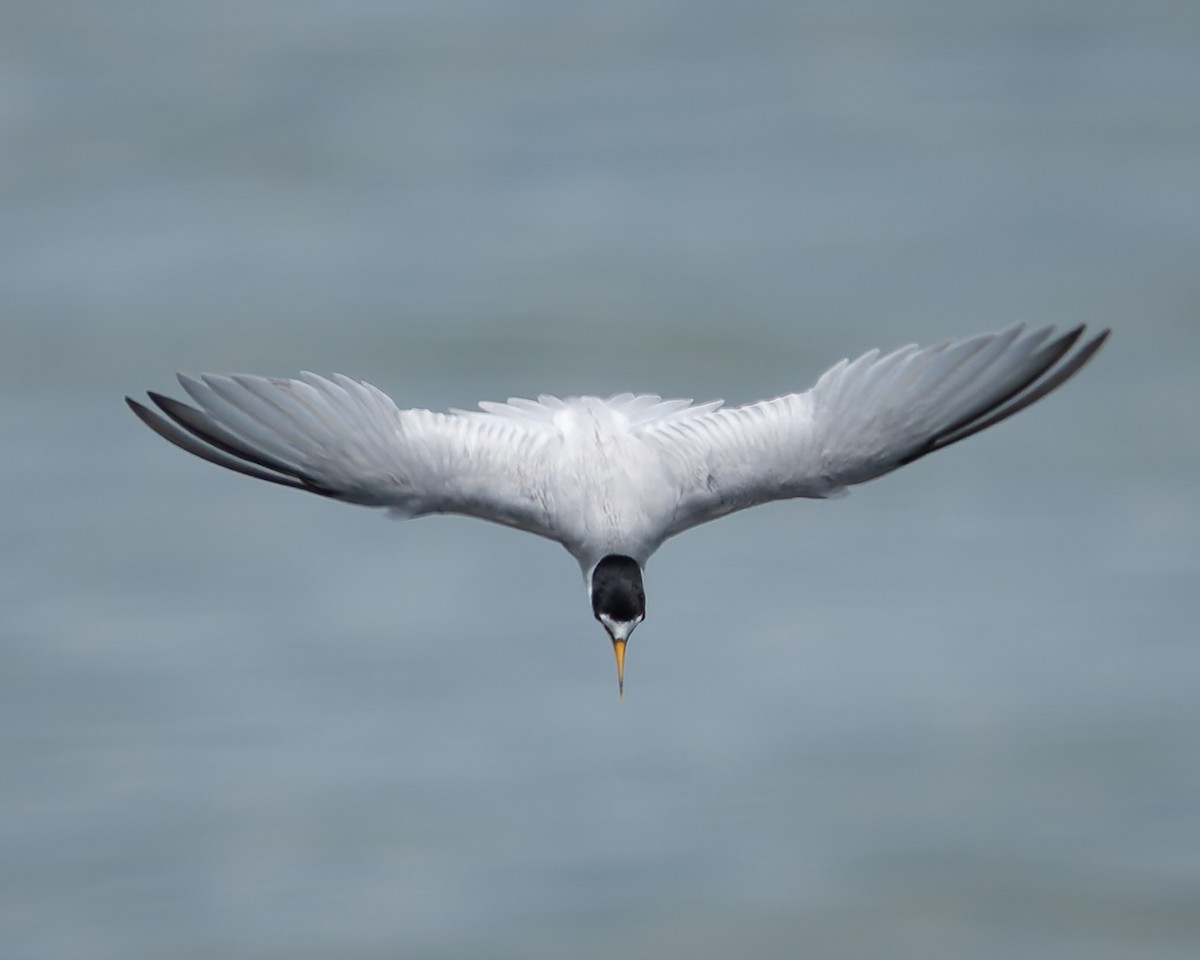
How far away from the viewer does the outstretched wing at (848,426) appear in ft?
30.1

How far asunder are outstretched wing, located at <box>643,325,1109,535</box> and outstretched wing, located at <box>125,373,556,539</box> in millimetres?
723

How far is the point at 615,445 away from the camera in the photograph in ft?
30.1

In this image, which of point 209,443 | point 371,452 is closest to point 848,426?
point 371,452

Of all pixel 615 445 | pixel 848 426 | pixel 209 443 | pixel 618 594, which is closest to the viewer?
pixel 618 594

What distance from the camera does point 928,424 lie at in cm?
940

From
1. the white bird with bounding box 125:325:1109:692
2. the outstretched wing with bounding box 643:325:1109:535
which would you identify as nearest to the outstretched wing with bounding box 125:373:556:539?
the white bird with bounding box 125:325:1109:692

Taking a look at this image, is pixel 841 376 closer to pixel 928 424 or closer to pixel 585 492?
pixel 928 424

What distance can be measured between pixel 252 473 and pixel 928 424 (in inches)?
123

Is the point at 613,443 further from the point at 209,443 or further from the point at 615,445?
the point at 209,443

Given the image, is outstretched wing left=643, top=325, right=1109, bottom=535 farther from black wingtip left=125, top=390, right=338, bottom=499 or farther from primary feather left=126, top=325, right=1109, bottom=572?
black wingtip left=125, top=390, right=338, bottom=499

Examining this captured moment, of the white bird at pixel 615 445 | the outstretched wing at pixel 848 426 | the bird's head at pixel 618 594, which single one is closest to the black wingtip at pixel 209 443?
the white bird at pixel 615 445

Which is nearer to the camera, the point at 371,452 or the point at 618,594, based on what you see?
the point at 618,594

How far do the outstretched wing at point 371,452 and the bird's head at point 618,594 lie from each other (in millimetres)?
448

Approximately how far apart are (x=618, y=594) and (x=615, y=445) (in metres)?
0.80
